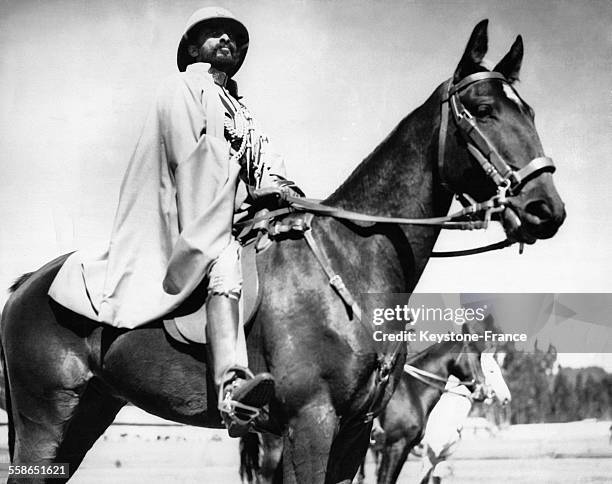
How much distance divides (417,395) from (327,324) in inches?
238

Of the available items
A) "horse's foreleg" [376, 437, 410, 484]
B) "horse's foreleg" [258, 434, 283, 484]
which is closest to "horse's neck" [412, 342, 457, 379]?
"horse's foreleg" [376, 437, 410, 484]

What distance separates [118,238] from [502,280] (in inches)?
167

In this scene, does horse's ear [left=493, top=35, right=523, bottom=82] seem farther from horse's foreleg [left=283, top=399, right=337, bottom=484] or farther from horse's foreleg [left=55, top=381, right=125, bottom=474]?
horse's foreleg [left=55, top=381, right=125, bottom=474]

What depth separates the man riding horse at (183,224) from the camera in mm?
3674

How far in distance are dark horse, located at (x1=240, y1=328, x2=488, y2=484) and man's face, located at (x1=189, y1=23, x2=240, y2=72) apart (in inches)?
166

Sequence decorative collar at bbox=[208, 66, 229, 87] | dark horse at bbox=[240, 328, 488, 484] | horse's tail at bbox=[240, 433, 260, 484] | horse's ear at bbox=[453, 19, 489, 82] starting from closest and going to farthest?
horse's ear at bbox=[453, 19, 489, 82], decorative collar at bbox=[208, 66, 229, 87], horse's tail at bbox=[240, 433, 260, 484], dark horse at bbox=[240, 328, 488, 484]

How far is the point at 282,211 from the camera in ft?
13.2

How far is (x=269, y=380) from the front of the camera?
3324mm

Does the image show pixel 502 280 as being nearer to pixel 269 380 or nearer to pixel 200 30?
pixel 200 30

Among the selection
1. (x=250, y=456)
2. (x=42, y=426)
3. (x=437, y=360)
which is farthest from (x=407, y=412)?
(x=42, y=426)

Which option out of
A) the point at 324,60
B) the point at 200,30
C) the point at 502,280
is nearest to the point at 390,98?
the point at 324,60

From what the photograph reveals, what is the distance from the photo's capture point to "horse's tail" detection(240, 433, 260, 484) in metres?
7.49

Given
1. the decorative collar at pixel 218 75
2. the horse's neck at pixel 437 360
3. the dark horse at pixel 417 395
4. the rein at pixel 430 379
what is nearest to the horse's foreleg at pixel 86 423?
the decorative collar at pixel 218 75

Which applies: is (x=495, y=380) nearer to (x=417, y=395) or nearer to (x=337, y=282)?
(x=417, y=395)
